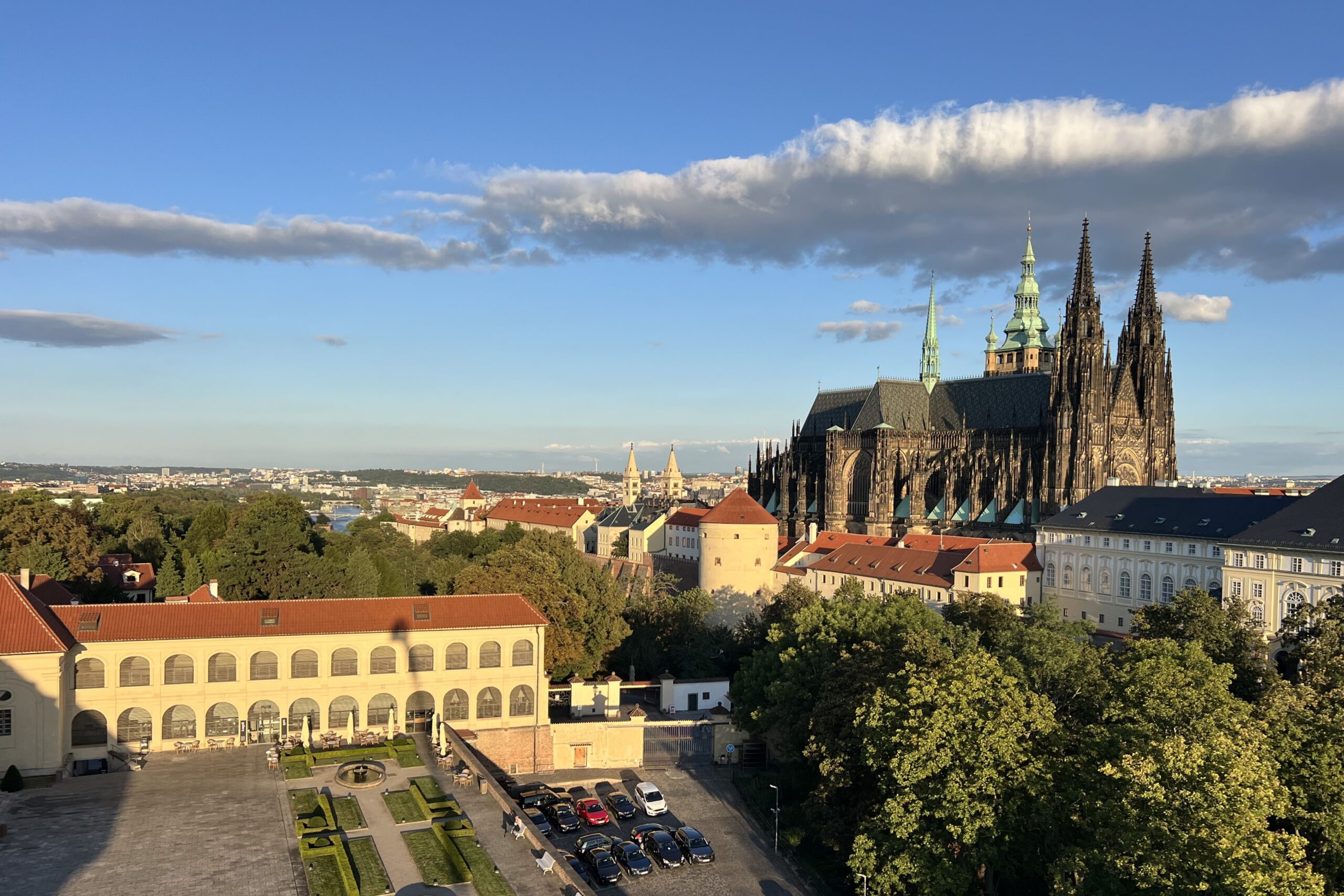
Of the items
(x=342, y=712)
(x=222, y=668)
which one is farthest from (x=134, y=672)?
(x=342, y=712)

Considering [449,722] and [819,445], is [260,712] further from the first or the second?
[819,445]

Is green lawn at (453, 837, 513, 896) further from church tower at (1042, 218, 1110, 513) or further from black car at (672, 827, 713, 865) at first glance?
church tower at (1042, 218, 1110, 513)

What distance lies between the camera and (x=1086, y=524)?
86.9 meters

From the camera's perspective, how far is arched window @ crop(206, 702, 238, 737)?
53.2 metres

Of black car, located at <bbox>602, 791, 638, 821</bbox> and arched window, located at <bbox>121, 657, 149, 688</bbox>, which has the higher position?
arched window, located at <bbox>121, 657, 149, 688</bbox>

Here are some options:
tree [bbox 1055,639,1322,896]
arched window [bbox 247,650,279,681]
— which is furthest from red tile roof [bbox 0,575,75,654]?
tree [bbox 1055,639,1322,896]

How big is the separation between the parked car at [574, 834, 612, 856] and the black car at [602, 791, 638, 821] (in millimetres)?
3620

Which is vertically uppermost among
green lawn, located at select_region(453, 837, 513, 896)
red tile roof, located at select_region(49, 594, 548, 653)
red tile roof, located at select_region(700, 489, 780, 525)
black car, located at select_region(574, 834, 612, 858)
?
red tile roof, located at select_region(700, 489, 780, 525)

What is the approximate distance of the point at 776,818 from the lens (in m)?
49.1

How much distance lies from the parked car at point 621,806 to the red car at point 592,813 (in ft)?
1.53

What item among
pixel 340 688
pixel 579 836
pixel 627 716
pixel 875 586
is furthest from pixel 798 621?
pixel 875 586

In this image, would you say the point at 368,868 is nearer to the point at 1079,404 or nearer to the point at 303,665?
the point at 303,665

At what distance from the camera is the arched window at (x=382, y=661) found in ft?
184

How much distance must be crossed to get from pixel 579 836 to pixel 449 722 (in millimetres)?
13066
